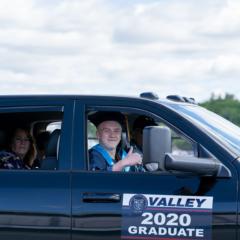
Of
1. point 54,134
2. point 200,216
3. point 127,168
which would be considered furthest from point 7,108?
point 200,216

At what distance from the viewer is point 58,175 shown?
267 inches

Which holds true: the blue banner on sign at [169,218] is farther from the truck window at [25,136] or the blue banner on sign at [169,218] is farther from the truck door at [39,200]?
the truck window at [25,136]

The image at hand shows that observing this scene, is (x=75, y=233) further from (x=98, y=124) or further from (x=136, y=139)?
(x=136, y=139)

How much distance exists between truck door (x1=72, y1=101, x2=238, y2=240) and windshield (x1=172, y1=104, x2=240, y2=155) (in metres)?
0.21

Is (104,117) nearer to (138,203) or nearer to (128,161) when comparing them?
(128,161)

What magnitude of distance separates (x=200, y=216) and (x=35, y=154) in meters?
2.15

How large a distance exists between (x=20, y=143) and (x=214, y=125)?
5.74ft

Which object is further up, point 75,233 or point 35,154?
point 35,154

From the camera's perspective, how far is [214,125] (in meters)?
7.05

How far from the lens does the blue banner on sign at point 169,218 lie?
6508 mm

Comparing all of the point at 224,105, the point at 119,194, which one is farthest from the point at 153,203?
the point at 224,105

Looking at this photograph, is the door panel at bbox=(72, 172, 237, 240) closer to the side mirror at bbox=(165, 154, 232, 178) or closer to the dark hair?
the side mirror at bbox=(165, 154, 232, 178)

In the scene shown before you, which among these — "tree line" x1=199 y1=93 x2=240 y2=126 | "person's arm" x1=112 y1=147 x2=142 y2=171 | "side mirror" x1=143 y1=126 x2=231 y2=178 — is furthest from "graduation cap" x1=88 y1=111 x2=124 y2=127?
"tree line" x1=199 y1=93 x2=240 y2=126

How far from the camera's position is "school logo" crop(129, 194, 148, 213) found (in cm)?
656
